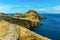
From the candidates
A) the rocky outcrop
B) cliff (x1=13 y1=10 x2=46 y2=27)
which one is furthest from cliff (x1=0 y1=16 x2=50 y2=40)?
cliff (x1=13 y1=10 x2=46 y2=27)

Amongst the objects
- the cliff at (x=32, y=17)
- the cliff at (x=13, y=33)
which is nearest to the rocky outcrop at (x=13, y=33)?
the cliff at (x=13, y=33)

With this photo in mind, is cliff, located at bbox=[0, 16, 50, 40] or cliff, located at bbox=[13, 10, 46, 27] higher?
cliff, located at bbox=[0, 16, 50, 40]

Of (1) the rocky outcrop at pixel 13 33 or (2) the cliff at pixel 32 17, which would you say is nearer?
(1) the rocky outcrop at pixel 13 33

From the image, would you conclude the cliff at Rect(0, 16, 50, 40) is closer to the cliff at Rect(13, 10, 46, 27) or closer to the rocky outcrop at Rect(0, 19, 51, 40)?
the rocky outcrop at Rect(0, 19, 51, 40)

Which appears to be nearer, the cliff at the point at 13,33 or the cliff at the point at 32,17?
the cliff at the point at 13,33

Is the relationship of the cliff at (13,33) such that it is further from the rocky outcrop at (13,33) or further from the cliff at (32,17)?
the cliff at (32,17)

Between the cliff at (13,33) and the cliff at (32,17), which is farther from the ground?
the cliff at (13,33)

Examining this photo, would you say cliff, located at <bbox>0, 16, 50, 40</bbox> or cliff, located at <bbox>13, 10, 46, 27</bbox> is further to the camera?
cliff, located at <bbox>13, 10, 46, 27</bbox>

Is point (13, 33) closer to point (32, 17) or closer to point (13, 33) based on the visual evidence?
point (13, 33)

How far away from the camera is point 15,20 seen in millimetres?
76438

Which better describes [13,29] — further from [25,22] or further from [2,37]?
[25,22]

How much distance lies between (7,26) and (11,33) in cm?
144

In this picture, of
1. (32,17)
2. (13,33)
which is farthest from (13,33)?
(32,17)

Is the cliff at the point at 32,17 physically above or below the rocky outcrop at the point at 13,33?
below
